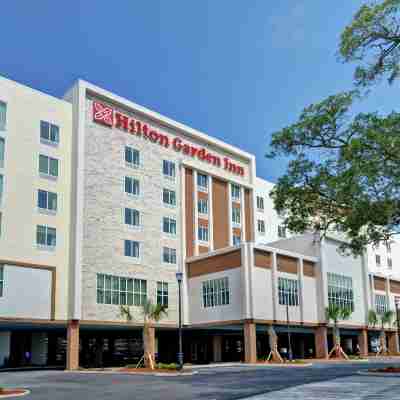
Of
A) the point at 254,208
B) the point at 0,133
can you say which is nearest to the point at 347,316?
the point at 254,208

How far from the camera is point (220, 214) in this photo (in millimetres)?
61469

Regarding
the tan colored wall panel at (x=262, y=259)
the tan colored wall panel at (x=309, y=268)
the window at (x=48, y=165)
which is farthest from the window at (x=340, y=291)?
the window at (x=48, y=165)

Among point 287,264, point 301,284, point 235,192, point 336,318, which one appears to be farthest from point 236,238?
point 336,318

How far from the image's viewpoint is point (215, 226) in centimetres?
6041

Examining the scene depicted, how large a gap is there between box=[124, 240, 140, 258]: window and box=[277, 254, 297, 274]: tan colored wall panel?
13.9m

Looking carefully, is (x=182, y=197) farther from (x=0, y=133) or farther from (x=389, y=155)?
(x=389, y=155)

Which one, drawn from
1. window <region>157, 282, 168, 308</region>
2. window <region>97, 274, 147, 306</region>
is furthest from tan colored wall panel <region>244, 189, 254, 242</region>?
window <region>97, 274, 147, 306</region>

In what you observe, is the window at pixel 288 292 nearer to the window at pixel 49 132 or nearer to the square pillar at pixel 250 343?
the square pillar at pixel 250 343

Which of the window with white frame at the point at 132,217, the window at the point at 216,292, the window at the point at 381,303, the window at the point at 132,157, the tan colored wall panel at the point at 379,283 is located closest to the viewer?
the window at the point at 216,292

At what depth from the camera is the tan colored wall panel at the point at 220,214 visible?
2377 inches

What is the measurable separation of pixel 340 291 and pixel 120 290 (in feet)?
83.9

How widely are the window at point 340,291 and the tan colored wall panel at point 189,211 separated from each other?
15733 millimetres

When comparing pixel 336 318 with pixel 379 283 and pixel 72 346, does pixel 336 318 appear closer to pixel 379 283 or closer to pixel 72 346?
pixel 379 283

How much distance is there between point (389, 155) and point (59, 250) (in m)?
32.3
